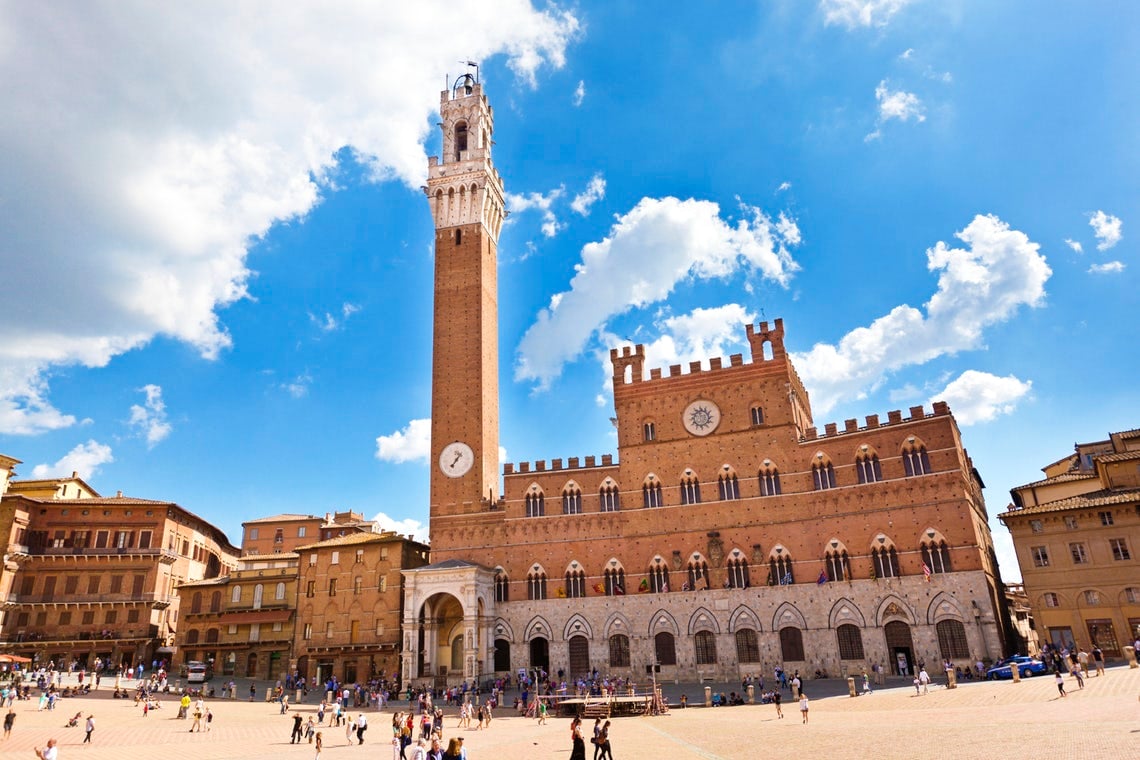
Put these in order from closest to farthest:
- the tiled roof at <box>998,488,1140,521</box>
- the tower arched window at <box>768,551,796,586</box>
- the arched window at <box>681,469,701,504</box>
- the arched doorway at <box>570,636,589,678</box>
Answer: the tiled roof at <box>998,488,1140,521</box>, the tower arched window at <box>768,551,796,586</box>, the arched doorway at <box>570,636,589,678</box>, the arched window at <box>681,469,701,504</box>

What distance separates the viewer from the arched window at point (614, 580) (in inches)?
1813

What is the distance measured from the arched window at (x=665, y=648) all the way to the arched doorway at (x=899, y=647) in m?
12.1

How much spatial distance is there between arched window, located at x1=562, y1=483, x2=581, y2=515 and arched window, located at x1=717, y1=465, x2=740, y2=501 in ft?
31.0

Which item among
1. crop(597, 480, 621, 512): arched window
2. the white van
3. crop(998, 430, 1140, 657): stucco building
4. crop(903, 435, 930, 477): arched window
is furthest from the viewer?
crop(597, 480, 621, 512): arched window


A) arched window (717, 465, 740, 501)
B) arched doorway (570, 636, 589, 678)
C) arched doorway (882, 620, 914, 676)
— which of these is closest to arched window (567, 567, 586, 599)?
arched doorway (570, 636, 589, 678)

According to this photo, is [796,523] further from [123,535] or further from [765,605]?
[123,535]

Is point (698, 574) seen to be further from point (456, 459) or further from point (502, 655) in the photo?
point (456, 459)

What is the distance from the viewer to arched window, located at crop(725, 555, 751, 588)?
43.8 m

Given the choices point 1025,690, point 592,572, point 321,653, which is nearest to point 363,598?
point 321,653

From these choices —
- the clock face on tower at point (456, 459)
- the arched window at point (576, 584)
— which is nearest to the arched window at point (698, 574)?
the arched window at point (576, 584)

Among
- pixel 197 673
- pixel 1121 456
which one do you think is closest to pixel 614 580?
pixel 197 673

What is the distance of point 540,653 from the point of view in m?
46.4

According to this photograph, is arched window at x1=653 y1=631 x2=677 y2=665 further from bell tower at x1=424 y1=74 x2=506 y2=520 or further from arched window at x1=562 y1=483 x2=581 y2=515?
bell tower at x1=424 y1=74 x2=506 y2=520

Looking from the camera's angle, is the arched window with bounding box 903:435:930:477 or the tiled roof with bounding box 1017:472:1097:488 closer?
the arched window with bounding box 903:435:930:477
